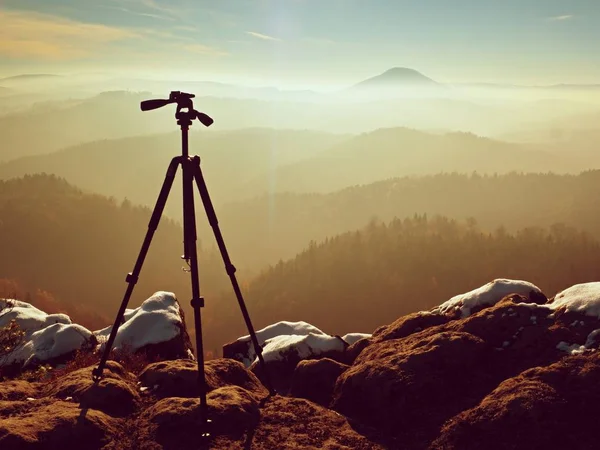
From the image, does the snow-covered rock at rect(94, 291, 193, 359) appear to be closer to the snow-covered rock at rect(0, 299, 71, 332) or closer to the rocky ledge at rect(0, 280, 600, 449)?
the snow-covered rock at rect(0, 299, 71, 332)

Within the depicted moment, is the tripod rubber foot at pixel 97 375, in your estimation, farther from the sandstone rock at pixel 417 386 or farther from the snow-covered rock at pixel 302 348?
the snow-covered rock at pixel 302 348

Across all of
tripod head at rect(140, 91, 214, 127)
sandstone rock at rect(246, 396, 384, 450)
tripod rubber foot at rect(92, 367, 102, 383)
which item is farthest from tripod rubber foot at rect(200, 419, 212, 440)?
tripod head at rect(140, 91, 214, 127)

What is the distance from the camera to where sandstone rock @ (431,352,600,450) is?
5.77 meters

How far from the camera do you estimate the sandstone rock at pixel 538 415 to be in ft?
18.9

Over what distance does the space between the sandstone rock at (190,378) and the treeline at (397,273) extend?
118m

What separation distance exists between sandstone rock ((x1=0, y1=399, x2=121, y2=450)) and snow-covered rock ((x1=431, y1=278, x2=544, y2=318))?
695cm

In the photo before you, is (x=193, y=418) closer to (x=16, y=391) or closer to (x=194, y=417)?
(x=194, y=417)

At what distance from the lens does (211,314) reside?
137m

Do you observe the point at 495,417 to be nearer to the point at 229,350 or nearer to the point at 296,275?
the point at 229,350

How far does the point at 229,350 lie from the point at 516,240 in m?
151

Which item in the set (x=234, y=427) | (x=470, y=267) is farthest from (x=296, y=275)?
(x=234, y=427)

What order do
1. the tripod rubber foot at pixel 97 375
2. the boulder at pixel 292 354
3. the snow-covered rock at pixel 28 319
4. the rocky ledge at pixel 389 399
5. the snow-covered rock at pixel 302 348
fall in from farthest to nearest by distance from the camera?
the snow-covered rock at pixel 28 319 < the snow-covered rock at pixel 302 348 < the boulder at pixel 292 354 < the tripod rubber foot at pixel 97 375 < the rocky ledge at pixel 389 399

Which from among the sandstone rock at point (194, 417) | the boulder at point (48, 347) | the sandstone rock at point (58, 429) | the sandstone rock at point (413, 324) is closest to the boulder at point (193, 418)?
the sandstone rock at point (194, 417)

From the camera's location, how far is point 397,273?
141375 millimetres
